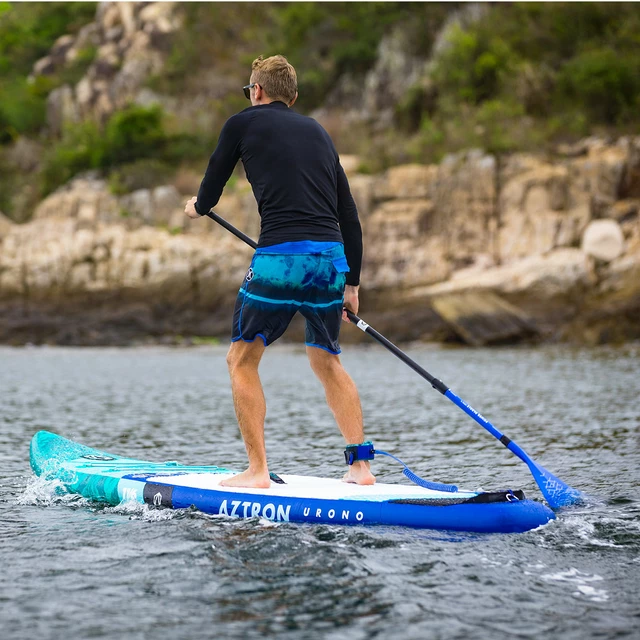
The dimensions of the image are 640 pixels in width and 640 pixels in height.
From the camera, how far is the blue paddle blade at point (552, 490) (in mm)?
5250

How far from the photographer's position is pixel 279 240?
5117 millimetres

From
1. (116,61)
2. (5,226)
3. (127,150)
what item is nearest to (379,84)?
(127,150)

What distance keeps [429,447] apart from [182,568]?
454 centimetres

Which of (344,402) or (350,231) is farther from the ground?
(350,231)

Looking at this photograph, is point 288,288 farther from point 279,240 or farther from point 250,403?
point 250,403

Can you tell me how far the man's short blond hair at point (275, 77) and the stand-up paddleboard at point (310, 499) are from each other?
2273mm

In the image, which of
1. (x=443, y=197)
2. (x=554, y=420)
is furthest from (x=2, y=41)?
(x=554, y=420)

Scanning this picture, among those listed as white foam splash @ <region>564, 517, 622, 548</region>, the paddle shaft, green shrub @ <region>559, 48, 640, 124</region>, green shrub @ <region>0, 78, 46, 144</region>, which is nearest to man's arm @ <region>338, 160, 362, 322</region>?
the paddle shaft

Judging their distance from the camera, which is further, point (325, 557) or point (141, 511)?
point (141, 511)

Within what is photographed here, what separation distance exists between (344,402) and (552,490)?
130cm

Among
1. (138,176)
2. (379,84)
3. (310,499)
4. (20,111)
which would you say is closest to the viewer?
(310,499)

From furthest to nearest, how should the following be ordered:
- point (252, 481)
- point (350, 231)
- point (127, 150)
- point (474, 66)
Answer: point (127, 150)
point (474, 66)
point (350, 231)
point (252, 481)

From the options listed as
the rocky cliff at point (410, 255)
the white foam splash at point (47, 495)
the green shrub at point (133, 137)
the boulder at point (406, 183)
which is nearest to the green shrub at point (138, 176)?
the green shrub at point (133, 137)

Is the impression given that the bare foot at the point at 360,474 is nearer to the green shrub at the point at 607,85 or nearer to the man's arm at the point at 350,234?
the man's arm at the point at 350,234
